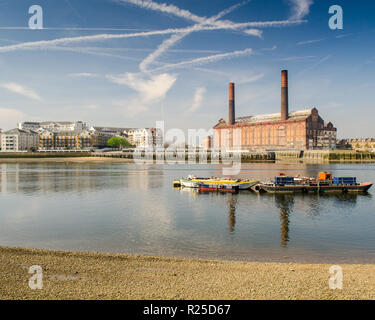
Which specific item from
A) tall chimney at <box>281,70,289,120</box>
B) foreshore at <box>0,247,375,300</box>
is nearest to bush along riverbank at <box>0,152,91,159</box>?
tall chimney at <box>281,70,289,120</box>

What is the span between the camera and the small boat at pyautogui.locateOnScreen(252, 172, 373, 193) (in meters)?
54.0

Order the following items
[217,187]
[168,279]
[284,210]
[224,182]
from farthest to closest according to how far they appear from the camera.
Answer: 1. [217,187]
2. [224,182]
3. [284,210]
4. [168,279]

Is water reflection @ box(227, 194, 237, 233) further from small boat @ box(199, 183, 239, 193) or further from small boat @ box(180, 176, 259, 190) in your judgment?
small boat @ box(180, 176, 259, 190)

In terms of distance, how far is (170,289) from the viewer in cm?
1337

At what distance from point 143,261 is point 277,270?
709cm

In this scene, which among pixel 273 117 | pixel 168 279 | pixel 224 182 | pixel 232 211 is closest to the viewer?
pixel 168 279

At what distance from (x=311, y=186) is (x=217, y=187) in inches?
607

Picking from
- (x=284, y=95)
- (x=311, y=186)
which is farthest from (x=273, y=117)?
(x=311, y=186)

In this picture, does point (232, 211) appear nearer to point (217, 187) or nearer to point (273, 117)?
point (217, 187)

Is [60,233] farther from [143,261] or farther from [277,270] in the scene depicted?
[277,270]

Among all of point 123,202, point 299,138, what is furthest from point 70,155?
point 123,202

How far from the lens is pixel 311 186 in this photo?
5431 centimetres

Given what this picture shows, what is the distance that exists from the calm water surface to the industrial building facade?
112 m

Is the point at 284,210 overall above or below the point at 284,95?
below
